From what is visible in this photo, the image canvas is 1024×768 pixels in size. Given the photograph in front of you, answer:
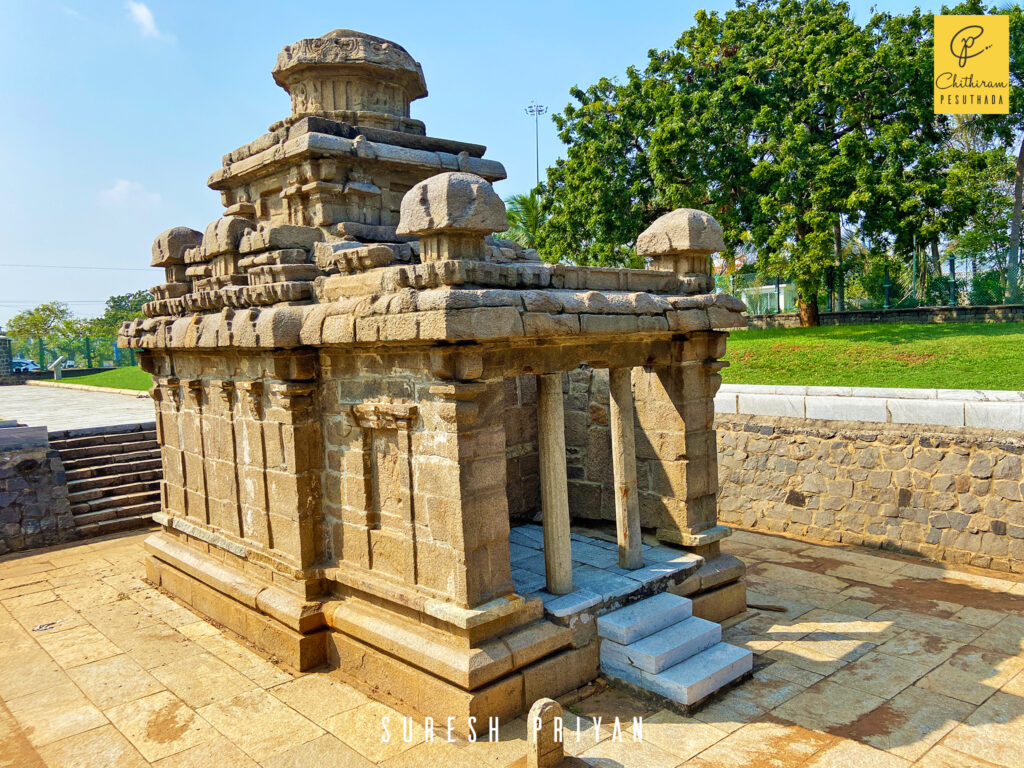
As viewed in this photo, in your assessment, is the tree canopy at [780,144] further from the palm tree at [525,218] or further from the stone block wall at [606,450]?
the stone block wall at [606,450]

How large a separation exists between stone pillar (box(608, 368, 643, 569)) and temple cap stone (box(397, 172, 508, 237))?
201cm

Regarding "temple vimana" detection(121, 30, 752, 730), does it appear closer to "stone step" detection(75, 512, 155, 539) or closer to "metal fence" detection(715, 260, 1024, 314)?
"stone step" detection(75, 512, 155, 539)

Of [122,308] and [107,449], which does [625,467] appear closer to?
[107,449]

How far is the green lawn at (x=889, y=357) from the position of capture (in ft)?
37.7

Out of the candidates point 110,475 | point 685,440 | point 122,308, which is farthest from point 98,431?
point 122,308

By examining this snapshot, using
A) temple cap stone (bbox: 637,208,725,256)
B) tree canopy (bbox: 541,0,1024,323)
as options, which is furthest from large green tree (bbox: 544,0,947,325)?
temple cap stone (bbox: 637,208,725,256)

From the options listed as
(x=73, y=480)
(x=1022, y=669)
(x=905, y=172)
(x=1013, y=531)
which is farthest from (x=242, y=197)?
(x=905, y=172)

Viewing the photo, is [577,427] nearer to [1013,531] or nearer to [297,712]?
[297,712]

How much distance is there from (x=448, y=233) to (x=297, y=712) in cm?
366

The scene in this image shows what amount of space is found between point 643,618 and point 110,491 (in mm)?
9473

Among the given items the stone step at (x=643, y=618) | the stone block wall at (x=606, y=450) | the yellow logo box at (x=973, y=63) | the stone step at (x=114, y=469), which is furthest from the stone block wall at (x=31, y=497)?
the yellow logo box at (x=973, y=63)

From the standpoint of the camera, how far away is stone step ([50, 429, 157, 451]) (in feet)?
39.0

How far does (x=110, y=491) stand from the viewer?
1129cm

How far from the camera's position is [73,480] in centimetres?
1123
